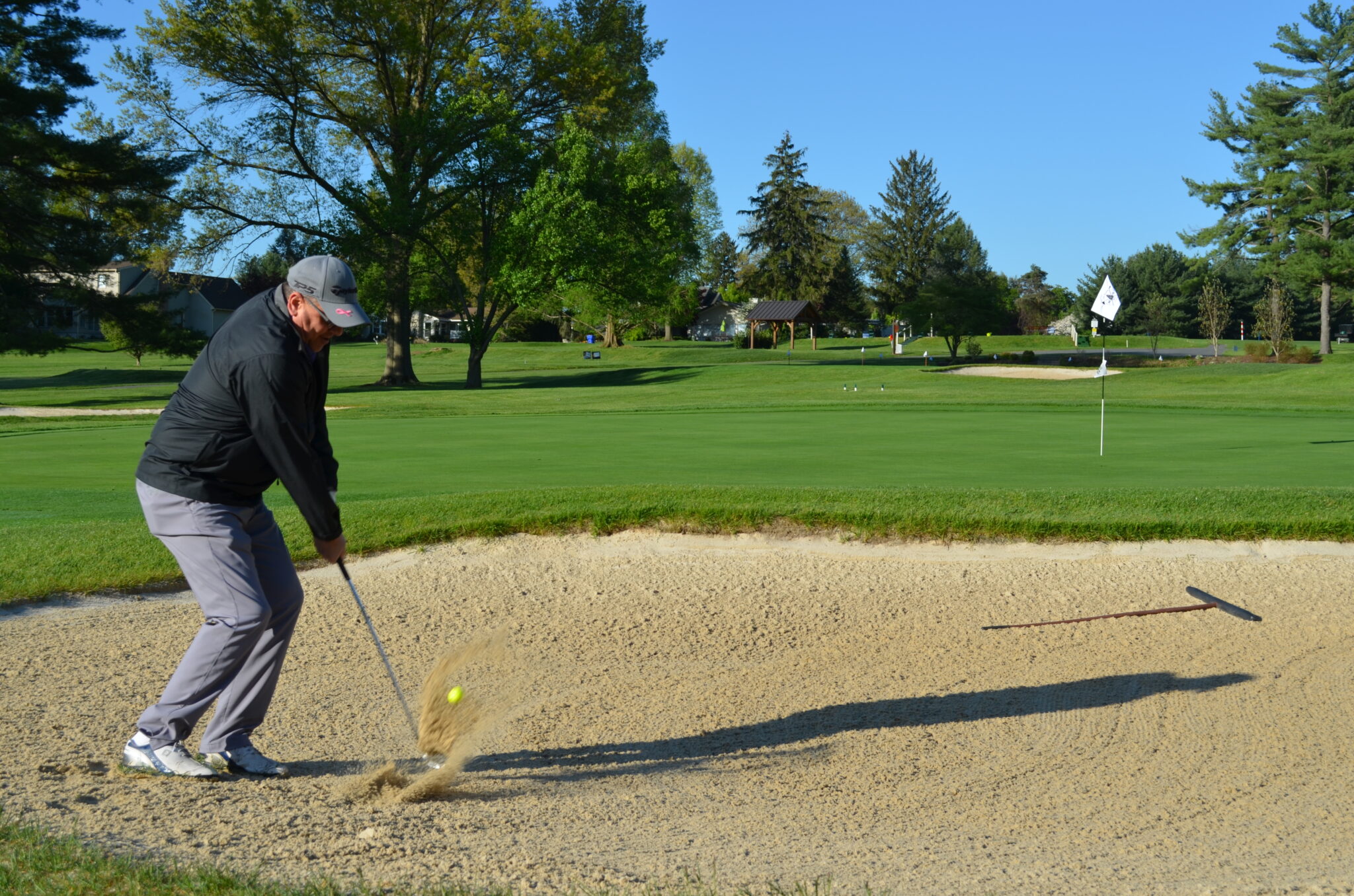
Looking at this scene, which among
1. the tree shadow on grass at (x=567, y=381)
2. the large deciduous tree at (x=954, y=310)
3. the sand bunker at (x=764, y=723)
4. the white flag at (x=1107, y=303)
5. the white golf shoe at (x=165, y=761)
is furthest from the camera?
the large deciduous tree at (x=954, y=310)

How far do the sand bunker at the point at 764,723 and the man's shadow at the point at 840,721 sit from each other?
0.02 meters

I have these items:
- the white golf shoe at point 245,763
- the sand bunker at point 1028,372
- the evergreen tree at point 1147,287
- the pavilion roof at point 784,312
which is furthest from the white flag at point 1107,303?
the evergreen tree at point 1147,287

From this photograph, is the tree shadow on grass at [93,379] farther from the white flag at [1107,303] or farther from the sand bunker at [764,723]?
the sand bunker at [764,723]

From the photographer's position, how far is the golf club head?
7926 millimetres

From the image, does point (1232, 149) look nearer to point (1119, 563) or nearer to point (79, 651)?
point (1119, 563)

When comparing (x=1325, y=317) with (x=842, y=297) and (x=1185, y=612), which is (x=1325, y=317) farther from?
(x=1185, y=612)

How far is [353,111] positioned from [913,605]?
43278 mm

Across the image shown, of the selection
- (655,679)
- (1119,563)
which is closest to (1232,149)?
(1119,563)

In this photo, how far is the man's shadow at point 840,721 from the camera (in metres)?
5.37

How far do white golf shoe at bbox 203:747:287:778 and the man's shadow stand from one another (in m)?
0.88

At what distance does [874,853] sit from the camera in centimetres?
427

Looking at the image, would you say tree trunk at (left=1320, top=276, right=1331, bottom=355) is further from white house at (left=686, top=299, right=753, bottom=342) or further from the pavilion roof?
white house at (left=686, top=299, right=753, bottom=342)

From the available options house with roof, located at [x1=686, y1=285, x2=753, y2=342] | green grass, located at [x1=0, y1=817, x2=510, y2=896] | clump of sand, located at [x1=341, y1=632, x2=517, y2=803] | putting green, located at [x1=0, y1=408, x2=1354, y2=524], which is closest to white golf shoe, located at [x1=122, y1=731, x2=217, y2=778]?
clump of sand, located at [x1=341, y1=632, x2=517, y2=803]

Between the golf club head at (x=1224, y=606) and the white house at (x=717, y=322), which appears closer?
the golf club head at (x=1224, y=606)
